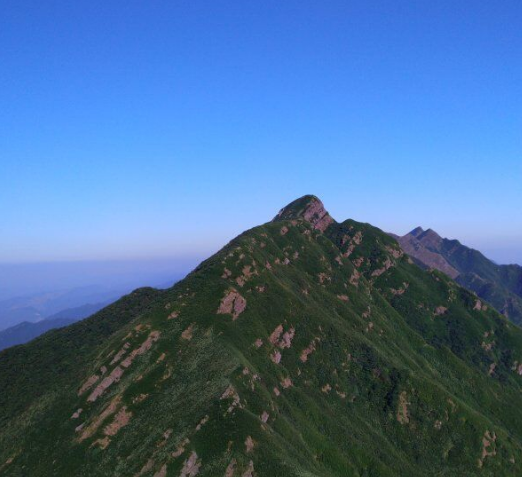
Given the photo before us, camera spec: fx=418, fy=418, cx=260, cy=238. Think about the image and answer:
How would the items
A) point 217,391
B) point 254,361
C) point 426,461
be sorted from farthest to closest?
point 426,461, point 254,361, point 217,391

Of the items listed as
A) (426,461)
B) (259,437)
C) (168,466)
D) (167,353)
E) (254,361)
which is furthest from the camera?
(426,461)

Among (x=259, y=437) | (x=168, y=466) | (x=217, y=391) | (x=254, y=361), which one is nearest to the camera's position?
(x=168, y=466)

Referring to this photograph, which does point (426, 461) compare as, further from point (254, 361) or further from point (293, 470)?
point (293, 470)

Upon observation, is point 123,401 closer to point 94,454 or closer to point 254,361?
point 94,454

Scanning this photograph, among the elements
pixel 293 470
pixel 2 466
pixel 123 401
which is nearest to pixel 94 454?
pixel 123 401

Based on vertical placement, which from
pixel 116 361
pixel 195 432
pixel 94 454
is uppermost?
pixel 116 361

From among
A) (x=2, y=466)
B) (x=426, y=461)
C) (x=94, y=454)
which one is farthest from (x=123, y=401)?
(x=426, y=461)

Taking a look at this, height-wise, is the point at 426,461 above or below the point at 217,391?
below

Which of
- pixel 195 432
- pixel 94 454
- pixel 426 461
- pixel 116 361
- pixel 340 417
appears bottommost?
pixel 426 461

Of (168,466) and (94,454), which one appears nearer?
(168,466)
